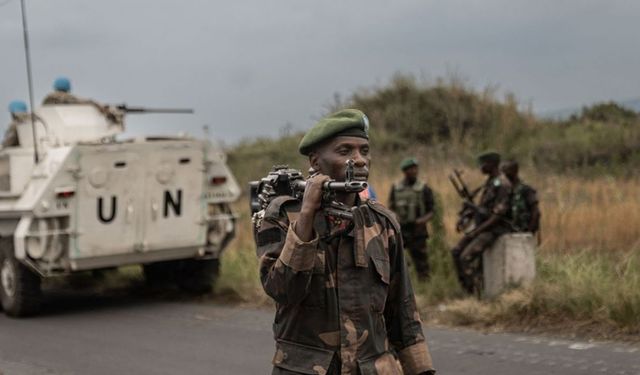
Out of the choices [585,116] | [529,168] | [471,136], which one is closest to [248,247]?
[529,168]

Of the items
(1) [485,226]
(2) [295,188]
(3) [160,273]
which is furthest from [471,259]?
(2) [295,188]

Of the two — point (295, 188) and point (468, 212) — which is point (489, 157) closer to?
point (468, 212)

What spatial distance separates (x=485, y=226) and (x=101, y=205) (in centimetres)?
396

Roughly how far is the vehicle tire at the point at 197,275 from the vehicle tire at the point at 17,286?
1.83 m

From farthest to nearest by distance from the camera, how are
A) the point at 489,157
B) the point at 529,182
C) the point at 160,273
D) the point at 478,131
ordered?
the point at 478,131 < the point at 529,182 < the point at 160,273 < the point at 489,157

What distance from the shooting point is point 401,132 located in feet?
69.3

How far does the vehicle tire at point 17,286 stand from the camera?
433 inches

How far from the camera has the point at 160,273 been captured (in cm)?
1288

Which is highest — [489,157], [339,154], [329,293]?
[339,154]

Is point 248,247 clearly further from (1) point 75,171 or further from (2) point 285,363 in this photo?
(2) point 285,363

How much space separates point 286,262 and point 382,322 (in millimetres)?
449

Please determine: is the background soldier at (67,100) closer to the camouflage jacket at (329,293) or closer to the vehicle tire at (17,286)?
the vehicle tire at (17,286)

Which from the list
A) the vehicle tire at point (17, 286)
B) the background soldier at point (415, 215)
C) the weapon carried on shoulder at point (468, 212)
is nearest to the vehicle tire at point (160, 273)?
the vehicle tire at point (17, 286)

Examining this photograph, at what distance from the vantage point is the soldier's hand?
3234 mm
